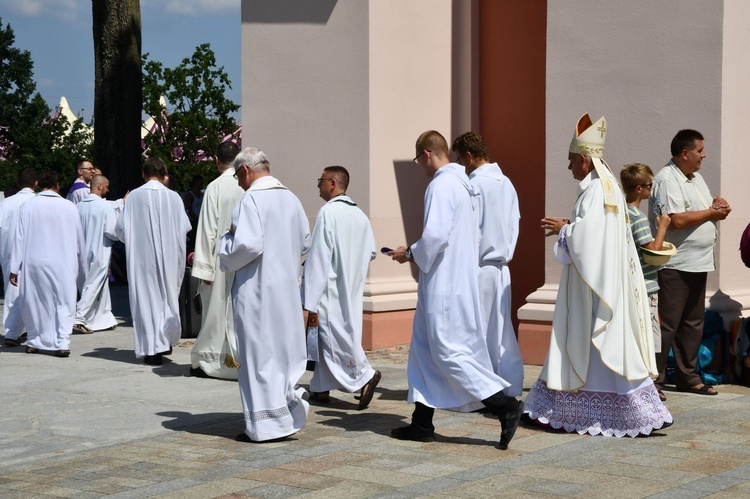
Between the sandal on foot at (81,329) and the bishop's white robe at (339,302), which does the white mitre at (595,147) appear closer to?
the bishop's white robe at (339,302)

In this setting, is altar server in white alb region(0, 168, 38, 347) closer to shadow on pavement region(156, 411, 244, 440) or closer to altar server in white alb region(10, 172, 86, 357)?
altar server in white alb region(10, 172, 86, 357)

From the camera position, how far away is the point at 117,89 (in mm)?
18484

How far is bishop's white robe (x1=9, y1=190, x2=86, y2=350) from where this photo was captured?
37.6 ft

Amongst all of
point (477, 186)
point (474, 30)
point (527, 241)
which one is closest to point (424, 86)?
point (474, 30)

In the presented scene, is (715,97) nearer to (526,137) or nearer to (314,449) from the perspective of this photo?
(526,137)

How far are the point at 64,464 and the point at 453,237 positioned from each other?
98.3 inches

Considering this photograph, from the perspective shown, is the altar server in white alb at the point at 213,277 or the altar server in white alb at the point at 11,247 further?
the altar server in white alb at the point at 11,247

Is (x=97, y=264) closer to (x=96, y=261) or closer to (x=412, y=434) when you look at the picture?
(x=96, y=261)

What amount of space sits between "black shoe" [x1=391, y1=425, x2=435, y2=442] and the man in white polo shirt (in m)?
2.43

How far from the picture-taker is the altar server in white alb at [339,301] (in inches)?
327

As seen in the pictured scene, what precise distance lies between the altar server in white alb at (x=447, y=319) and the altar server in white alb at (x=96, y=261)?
7.00 metres

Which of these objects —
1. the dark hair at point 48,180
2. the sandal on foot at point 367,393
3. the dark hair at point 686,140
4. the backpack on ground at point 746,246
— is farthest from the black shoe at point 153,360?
the backpack on ground at point 746,246

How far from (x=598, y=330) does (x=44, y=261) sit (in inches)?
246

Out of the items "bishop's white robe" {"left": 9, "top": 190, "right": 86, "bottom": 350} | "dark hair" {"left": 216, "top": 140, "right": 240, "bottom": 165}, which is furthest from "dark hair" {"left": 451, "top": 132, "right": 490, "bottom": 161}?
"bishop's white robe" {"left": 9, "top": 190, "right": 86, "bottom": 350}
